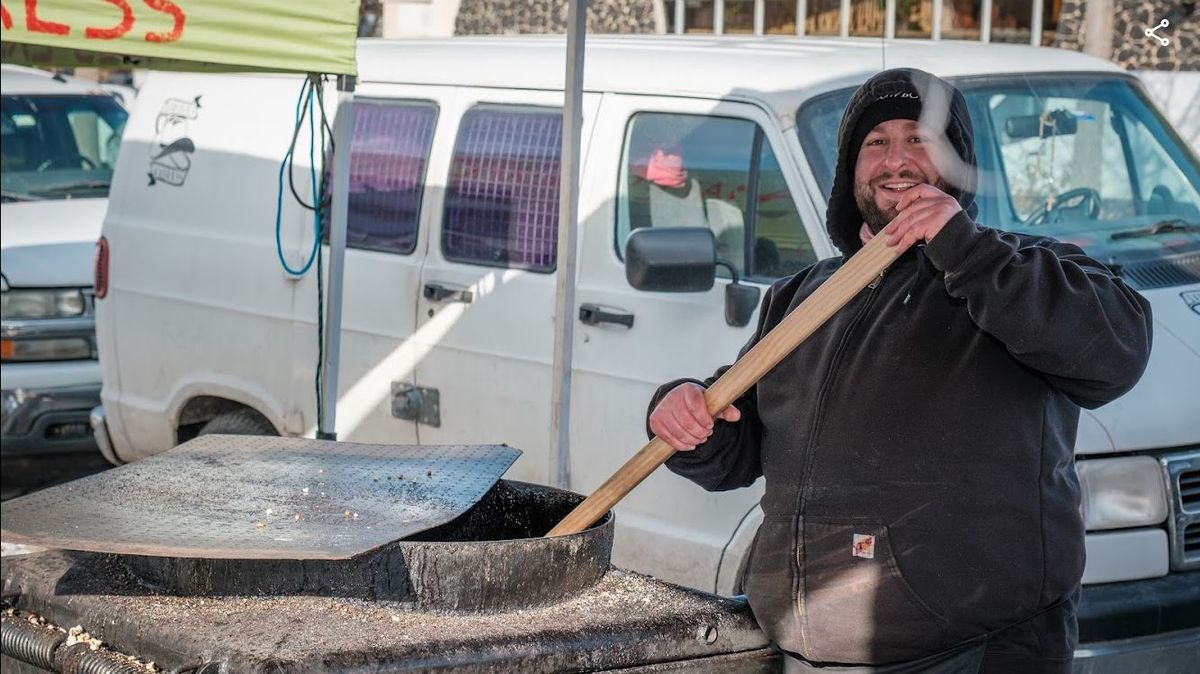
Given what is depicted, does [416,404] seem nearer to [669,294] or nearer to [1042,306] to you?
[669,294]

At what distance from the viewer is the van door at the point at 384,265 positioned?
5.71 meters

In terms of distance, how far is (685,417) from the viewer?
9.68 ft

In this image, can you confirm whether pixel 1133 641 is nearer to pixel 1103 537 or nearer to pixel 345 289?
pixel 1103 537

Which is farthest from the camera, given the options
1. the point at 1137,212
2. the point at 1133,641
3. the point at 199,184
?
the point at 199,184

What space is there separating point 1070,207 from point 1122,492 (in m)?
1.12

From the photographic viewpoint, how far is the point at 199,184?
6555mm

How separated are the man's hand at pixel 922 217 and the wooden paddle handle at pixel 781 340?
0.03 metres

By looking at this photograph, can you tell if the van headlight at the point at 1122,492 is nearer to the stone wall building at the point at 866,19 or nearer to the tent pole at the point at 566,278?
the tent pole at the point at 566,278

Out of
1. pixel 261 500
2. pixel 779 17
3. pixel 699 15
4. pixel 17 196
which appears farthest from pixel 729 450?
pixel 699 15

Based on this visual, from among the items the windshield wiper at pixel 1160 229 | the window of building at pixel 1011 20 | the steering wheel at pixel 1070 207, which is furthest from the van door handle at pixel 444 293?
the window of building at pixel 1011 20

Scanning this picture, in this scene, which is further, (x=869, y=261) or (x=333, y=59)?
(x=333, y=59)

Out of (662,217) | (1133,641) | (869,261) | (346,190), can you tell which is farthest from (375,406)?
(869,261)

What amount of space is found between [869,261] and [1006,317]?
265mm

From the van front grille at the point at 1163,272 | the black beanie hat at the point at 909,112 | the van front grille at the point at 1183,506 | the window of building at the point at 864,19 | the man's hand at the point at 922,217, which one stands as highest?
the window of building at the point at 864,19
